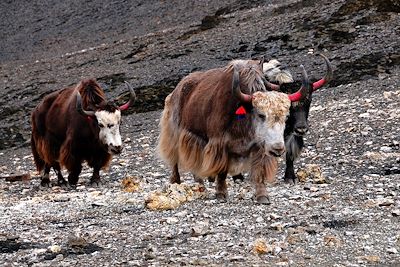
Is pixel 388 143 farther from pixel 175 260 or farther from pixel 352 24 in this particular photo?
pixel 352 24

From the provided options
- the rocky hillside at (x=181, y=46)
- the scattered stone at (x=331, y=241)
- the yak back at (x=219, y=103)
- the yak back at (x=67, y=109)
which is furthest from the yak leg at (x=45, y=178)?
the rocky hillside at (x=181, y=46)

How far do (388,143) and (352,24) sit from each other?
15344 millimetres

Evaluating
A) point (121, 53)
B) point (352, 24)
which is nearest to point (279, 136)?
point (352, 24)

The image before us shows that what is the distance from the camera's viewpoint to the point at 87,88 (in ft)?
37.9

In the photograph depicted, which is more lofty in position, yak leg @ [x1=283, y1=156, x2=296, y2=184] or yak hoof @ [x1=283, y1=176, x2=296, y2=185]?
yak leg @ [x1=283, y1=156, x2=296, y2=184]

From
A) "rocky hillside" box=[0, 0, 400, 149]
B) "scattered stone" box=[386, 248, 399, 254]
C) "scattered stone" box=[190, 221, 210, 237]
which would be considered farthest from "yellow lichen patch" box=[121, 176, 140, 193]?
"rocky hillside" box=[0, 0, 400, 149]

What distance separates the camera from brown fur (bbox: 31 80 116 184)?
1144 centimetres

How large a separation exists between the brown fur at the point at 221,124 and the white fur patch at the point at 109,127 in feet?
5.57

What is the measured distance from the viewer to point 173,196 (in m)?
8.00

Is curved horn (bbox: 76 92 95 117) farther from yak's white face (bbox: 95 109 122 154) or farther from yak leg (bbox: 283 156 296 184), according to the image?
yak leg (bbox: 283 156 296 184)

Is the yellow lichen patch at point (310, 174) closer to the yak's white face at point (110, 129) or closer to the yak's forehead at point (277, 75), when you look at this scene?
the yak's forehead at point (277, 75)

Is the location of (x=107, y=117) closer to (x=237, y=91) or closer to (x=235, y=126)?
(x=235, y=126)

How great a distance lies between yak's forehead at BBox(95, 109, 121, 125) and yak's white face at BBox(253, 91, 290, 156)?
3.65 m

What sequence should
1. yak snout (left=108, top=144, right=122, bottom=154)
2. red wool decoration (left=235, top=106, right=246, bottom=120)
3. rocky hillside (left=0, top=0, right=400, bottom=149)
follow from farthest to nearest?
rocky hillside (left=0, top=0, right=400, bottom=149)
yak snout (left=108, top=144, right=122, bottom=154)
red wool decoration (left=235, top=106, right=246, bottom=120)
